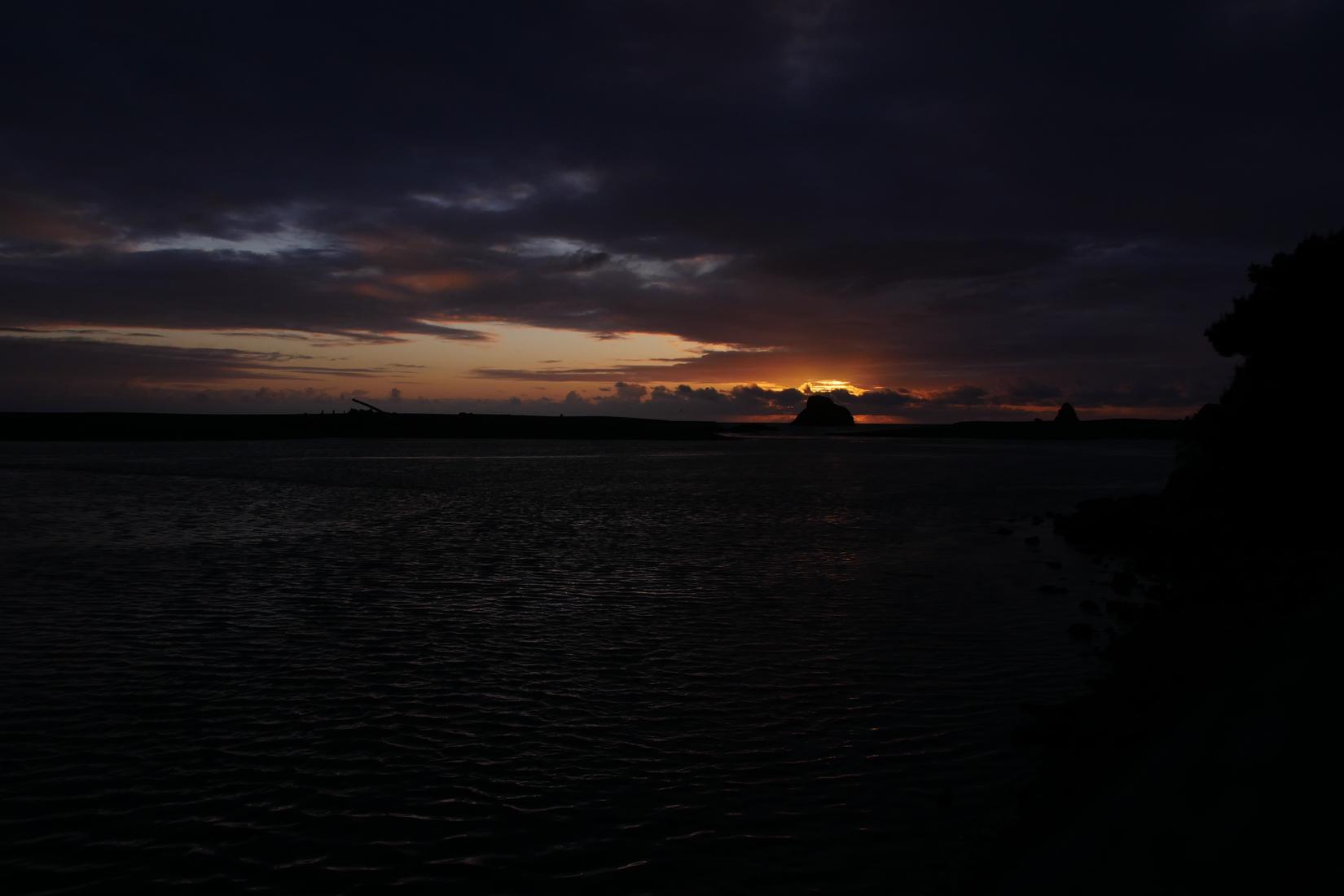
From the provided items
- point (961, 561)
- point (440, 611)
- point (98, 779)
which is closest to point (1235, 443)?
point (961, 561)

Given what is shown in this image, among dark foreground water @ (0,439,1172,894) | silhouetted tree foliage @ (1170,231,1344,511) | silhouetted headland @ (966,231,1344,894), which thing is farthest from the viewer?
silhouetted tree foliage @ (1170,231,1344,511)

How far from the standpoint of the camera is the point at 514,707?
15648mm

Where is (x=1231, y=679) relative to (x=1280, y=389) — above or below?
below

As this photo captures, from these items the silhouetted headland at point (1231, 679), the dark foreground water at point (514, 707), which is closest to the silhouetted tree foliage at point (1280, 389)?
the silhouetted headland at point (1231, 679)

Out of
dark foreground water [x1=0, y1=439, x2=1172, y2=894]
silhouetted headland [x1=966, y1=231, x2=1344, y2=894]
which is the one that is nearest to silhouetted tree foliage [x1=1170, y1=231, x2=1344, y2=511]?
silhouetted headland [x1=966, y1=231, x2=1344, y2=894]

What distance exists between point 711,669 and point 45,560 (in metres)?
27.5

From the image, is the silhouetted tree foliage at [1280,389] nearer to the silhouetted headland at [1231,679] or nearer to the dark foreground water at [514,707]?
the silhouetted headland at [1231,679]

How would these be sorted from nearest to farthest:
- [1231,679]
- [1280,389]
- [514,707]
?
[1231,679] → [514,707] → [1280,389]

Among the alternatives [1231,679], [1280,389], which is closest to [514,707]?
[1231,679]

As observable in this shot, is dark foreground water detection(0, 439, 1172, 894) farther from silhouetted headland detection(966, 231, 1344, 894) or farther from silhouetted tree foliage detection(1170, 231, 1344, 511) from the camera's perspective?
silhouetted tree foliage detection(1170, 231, 1344, 511)

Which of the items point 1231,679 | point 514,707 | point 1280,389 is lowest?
point 514,707

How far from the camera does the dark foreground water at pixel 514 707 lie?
10.4 meters

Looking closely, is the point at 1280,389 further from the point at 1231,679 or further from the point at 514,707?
the point at 514,707

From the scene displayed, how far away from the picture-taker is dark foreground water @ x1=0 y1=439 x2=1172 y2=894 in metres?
10.4
